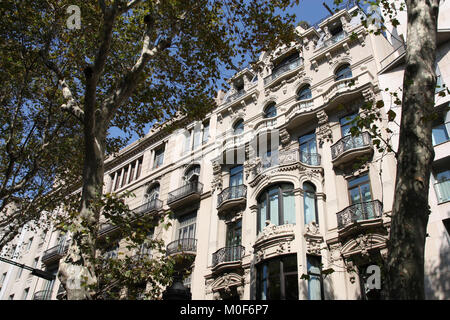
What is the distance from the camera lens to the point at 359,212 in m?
14.6

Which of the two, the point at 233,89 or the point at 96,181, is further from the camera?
the point at 233,89

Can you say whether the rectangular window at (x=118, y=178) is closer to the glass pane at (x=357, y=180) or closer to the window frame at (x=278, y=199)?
the window frame at (x=278, y=199)

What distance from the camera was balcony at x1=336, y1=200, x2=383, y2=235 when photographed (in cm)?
1388

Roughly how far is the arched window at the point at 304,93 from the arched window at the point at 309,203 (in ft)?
18.6

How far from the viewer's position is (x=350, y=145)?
54.1 feet

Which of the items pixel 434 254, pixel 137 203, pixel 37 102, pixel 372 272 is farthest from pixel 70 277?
pixel 137 203

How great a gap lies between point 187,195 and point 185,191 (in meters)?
0.83

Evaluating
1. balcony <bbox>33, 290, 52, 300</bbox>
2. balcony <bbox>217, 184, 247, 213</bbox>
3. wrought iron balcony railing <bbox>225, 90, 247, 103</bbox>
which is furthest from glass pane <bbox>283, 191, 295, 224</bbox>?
balcony <bbox>33, 290, 52, 300</bbox>

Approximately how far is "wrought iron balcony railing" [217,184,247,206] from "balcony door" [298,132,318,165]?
330cm

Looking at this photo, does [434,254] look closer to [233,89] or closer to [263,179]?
→ [263,179]

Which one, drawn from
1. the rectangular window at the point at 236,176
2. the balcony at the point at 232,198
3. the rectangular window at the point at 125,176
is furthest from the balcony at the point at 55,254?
the rectangular window at the point at 236,176
